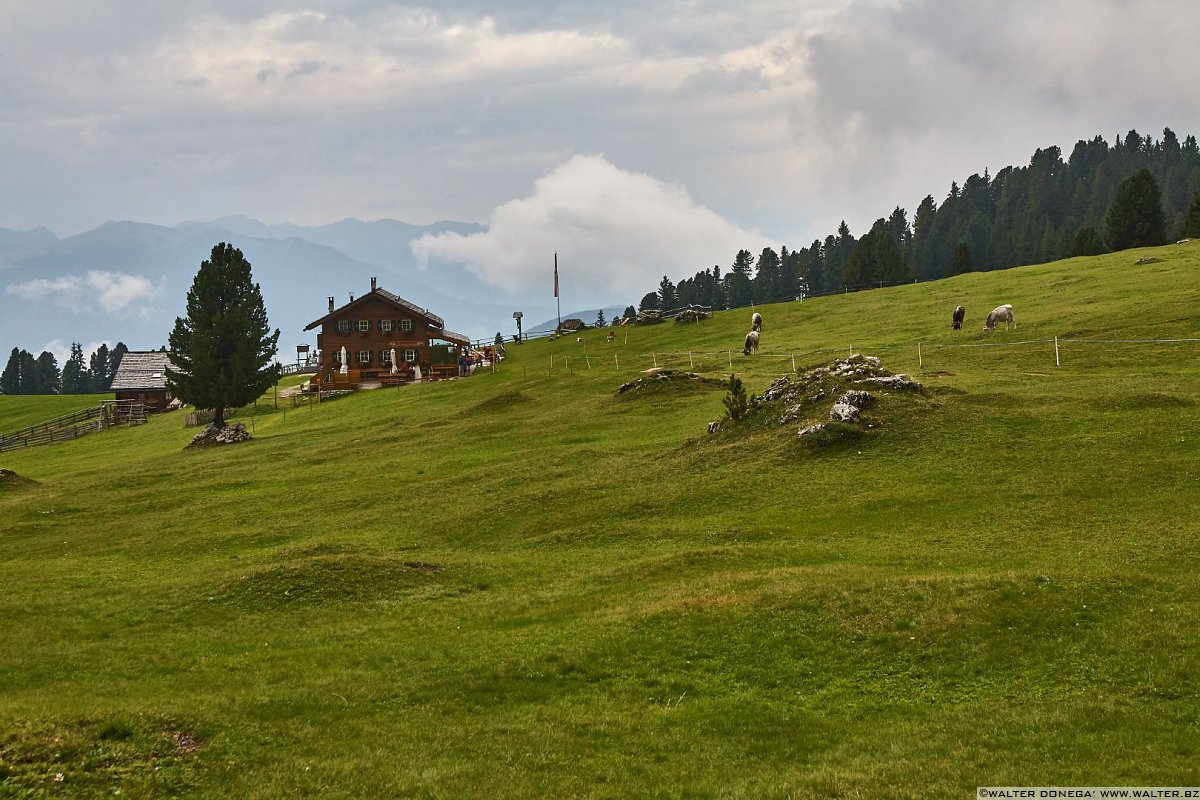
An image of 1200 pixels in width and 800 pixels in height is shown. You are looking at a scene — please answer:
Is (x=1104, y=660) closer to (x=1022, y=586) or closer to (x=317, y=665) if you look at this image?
(x=1022, y=586)

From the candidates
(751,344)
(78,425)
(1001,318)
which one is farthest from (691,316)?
(78,425)

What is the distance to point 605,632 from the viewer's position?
2162cm

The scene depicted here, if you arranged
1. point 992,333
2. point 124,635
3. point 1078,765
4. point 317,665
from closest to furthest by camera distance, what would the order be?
1. point 1078,765
2. point 317,665
3. point 124,635
4. point 992,333

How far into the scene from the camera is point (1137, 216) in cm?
12912

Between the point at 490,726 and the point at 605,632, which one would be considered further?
the point at 605,632

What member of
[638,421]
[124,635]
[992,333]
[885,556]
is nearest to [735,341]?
[992,333]

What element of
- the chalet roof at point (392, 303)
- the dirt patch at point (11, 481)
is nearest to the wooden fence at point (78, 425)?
the chalet roof at point (392, 303)

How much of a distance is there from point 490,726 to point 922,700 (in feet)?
25.9

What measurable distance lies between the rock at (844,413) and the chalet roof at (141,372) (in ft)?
324

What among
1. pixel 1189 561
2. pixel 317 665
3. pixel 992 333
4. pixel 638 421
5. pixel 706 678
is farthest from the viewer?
pixel 992 333

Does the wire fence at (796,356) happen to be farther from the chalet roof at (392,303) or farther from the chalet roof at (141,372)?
the chalet roof at (141,372)

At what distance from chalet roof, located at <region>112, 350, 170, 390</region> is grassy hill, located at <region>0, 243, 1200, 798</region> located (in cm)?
7168

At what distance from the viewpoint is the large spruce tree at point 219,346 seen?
77.2 m

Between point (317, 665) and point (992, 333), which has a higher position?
point (992, 333)
